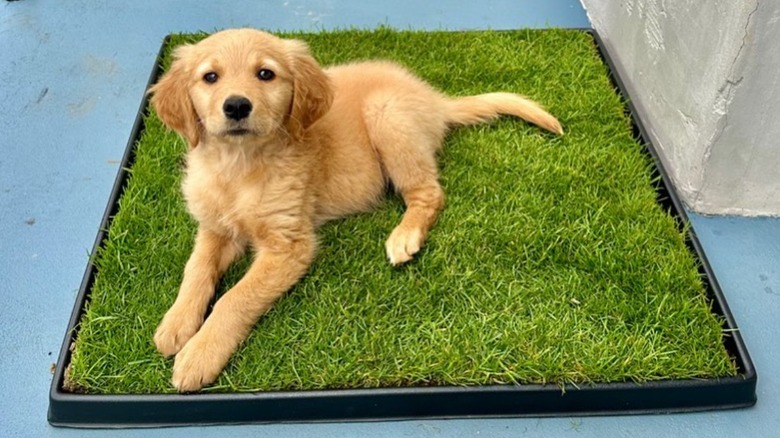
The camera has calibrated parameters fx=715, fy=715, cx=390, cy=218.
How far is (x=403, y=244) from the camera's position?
2.42 metres

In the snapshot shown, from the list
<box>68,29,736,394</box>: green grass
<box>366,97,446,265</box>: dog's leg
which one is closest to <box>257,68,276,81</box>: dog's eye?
Result: <box>366,97,446,265</box>: dog's leg

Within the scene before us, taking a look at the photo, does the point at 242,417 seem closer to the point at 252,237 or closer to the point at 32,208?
the point at 252,237

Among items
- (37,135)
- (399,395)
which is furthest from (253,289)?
(37,135)

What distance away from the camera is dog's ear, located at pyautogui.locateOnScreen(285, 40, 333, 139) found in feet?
7.45

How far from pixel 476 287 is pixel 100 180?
1.62 metres

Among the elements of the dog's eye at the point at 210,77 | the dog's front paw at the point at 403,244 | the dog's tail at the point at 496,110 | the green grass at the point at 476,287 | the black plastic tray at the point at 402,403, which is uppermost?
the dog's eye at the point at 210,77

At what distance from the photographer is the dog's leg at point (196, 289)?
→ 2148 millimetres

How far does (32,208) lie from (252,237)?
3.38 ft

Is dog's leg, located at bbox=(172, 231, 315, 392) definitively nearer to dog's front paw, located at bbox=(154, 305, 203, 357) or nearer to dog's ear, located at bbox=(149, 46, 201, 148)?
dog's front paw, located at bbox=(154, 305, 203, 357)

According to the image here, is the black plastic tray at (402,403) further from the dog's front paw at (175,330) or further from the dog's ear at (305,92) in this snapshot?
the dog's ear at (305,92)

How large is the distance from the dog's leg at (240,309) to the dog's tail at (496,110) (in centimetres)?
94

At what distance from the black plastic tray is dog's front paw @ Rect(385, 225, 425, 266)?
508mm

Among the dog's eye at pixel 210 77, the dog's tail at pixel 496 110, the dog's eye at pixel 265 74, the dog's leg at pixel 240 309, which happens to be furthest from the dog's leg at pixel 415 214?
the dog's eye at pixel 210 77

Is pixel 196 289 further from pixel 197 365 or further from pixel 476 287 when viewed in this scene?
pixel 476 287
